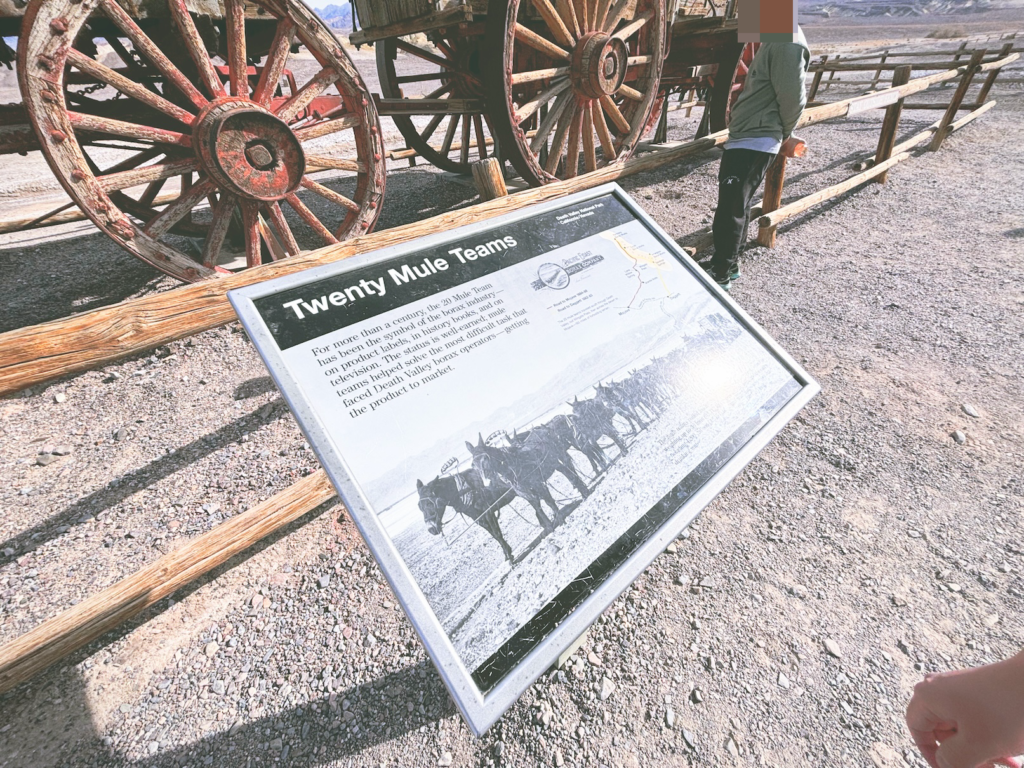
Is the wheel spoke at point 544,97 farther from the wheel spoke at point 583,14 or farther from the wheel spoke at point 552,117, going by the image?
the wheel spoke at point 583,14

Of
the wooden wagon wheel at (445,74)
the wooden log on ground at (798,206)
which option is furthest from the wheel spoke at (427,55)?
the wooden log on ground at (798,206)

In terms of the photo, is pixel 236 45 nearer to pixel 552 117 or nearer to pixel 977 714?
pixel 552 117

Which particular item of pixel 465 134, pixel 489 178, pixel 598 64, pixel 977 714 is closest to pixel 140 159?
pixel 489 178

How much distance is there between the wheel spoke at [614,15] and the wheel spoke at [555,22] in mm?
361

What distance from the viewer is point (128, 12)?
2.31m

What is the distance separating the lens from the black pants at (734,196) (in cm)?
345

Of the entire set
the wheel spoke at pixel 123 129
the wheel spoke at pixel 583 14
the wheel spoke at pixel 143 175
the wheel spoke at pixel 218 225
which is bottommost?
the wheel spoke at pixel 218 225

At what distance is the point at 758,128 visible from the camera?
3.35 metres

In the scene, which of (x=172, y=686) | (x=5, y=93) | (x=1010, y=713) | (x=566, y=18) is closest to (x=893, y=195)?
(x=566, y=18)

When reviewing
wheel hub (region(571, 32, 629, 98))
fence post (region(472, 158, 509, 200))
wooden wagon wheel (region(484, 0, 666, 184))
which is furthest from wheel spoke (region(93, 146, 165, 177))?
wheel hub (region(571, 32, 629, 98))

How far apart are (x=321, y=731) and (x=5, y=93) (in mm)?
21118

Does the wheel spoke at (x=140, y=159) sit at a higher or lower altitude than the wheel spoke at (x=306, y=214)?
higher

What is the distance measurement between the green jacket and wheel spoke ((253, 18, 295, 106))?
2.87 meters

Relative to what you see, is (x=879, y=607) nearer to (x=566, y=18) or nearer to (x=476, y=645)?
(x=476, y=645)
